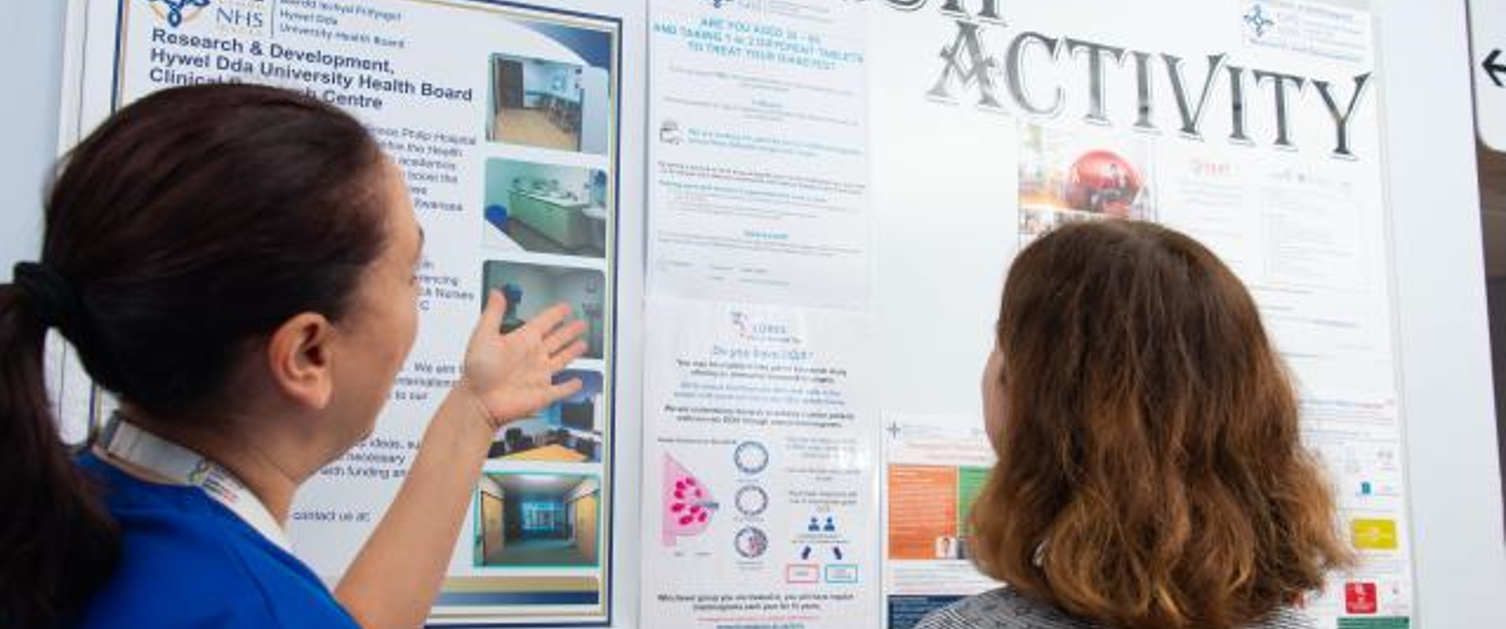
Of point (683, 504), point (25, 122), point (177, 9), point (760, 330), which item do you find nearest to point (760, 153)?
point (760, 330)

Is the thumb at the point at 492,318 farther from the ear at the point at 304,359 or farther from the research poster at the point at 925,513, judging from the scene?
the research poster at the point at 925,513

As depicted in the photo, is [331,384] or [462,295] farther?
[462,295]

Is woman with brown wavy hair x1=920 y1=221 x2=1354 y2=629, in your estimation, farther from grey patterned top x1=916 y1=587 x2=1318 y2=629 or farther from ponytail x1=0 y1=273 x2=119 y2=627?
ponytail x1=0 y1=273 x2=119 y2=627

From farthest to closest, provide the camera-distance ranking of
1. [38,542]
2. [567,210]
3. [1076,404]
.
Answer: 1. [567,210]
2. [1076,404]
3. [38,542]

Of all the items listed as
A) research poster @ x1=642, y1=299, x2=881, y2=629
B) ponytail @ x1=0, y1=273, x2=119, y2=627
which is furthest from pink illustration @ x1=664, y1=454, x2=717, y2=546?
ponytail @ x1=0, y1=273, x2=119, y2=627

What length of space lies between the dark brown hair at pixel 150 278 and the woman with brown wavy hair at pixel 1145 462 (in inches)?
21.1

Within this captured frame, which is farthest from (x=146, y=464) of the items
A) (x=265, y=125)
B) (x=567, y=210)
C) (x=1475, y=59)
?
(x=1475, y=59)

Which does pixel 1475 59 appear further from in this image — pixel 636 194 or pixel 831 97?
pixel 636 194

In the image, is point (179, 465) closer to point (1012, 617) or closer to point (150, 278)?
point (150, 278)

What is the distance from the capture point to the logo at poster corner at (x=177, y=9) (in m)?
1.35

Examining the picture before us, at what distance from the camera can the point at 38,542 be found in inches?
28.7

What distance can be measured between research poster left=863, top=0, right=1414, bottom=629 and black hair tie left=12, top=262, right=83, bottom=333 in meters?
1.04

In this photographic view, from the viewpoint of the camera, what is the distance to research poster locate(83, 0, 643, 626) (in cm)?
137

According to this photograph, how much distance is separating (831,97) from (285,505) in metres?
0.95
